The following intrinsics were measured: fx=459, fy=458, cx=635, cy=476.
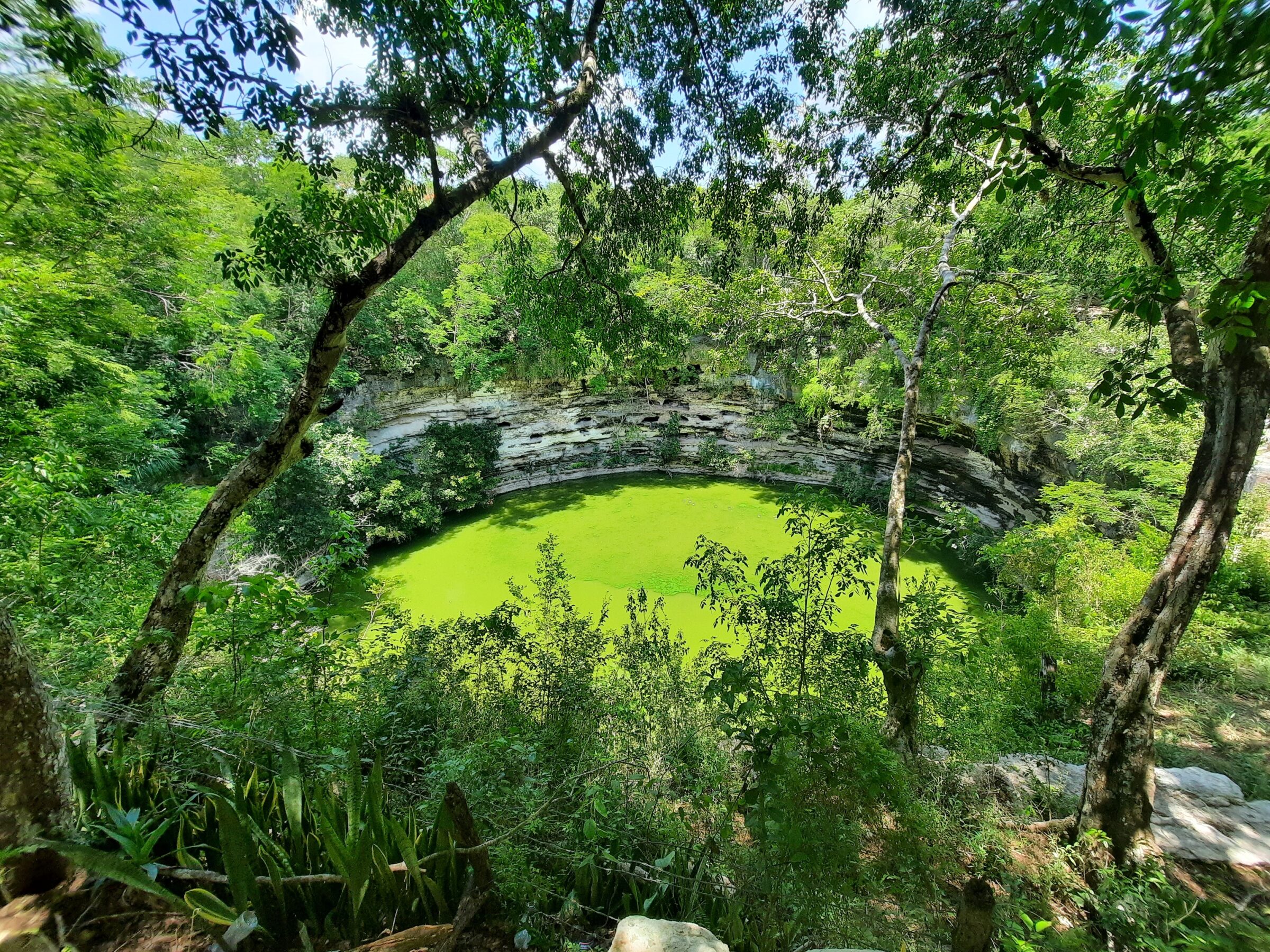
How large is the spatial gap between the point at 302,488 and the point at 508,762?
6.62 metres

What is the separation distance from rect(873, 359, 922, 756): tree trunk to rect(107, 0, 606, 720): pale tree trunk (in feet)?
10.1

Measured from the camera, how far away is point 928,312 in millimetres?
3611

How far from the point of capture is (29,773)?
101cm

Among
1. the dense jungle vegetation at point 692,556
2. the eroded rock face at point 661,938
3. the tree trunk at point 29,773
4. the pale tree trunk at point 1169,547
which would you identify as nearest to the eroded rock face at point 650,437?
the dense jungle vegetation at point 692,556

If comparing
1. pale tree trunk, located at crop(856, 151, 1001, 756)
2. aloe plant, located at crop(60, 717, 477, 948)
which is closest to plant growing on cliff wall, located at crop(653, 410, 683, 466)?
pale tree trunk, located at crop(856, 151, 1001, 756)

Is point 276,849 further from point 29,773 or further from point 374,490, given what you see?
point 374,490

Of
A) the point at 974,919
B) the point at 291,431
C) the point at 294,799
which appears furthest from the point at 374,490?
the point at 974,919

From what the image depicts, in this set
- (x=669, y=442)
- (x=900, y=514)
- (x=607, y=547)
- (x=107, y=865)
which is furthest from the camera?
(x=669, y=442)

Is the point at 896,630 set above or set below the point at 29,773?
below

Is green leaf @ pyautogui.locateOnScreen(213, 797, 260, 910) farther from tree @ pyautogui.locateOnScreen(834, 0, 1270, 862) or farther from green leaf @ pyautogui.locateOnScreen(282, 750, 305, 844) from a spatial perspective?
tree @ pyautogui.locateOnScreen(834, 0, 1270, 862)

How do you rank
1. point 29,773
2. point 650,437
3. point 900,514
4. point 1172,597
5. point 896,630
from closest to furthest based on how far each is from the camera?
point 29,773 → point 1172,597 → point 896,630 → point 900,514 → point 650,437

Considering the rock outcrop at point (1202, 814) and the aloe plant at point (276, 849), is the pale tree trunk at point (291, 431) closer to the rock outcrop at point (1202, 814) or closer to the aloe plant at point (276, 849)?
the aloe plant at point (276, 849)

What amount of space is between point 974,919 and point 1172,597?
1.66 m

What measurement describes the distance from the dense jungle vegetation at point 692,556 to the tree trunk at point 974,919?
0.28 m
